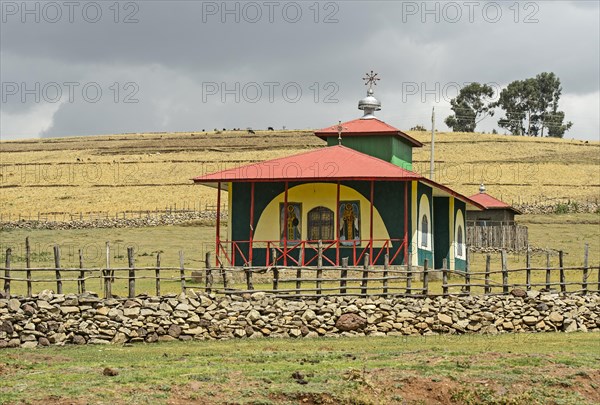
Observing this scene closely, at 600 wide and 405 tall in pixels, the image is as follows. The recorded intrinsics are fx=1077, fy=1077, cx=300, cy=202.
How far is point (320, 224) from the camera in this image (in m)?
35.2

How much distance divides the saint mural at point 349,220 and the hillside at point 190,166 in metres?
34.8

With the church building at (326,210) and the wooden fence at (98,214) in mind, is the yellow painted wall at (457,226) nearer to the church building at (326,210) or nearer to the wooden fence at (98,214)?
the church building at (326,210)

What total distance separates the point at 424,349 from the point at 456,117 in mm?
118736

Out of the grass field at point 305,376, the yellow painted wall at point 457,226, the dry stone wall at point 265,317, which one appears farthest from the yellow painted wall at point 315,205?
the grass field at point 305,376

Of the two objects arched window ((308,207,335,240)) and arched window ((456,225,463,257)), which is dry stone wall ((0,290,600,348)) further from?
arched window ((456,225,463,257))

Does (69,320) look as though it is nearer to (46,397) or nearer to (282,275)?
(46,397)

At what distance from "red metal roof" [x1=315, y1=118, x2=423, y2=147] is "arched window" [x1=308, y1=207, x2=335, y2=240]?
5068 millimetres

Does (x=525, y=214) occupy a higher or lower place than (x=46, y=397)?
higher

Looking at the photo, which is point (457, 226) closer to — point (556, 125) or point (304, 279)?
point (304, 279)

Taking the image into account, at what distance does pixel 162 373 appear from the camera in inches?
663

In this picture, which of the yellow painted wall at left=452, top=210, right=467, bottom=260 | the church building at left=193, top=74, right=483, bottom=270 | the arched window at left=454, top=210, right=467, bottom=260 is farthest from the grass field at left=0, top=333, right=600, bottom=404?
the arched window at left=454, top=210, right=467, bottom=260

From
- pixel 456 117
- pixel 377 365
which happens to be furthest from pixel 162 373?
pixel 456 117

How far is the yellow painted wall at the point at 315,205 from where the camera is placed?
34844 mm

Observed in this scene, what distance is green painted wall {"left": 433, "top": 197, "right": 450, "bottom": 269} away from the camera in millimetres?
40500
